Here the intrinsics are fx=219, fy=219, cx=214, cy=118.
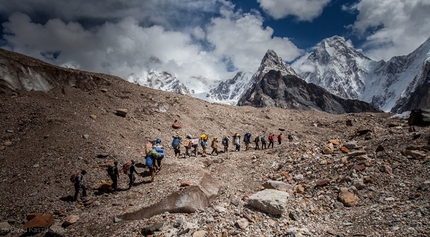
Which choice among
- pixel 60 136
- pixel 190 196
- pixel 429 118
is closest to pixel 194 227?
pixel 190 196

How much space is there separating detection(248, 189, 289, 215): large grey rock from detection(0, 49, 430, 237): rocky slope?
160 millimetres

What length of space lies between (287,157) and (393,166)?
6.02 meters

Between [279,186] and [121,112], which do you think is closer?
→ [279,186]

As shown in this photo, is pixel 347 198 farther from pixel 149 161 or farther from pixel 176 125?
pixel 176 125

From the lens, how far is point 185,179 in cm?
1142

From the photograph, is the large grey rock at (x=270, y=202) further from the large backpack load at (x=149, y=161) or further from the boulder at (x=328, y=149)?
the boulder at (x=328, y=149)

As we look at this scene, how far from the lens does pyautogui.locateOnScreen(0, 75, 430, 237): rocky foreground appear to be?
801 centimetres

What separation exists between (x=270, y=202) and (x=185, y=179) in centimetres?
469

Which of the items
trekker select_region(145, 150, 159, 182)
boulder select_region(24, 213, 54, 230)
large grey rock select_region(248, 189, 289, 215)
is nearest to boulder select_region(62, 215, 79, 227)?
boulder select_region(24, 213, 54, 230)

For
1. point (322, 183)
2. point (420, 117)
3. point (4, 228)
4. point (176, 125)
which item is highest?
point (420, 117)

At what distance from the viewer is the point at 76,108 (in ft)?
65.8


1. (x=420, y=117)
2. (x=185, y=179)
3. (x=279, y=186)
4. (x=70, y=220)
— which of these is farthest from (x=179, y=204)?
(x=420, y=117)

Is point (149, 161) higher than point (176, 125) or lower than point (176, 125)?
lower

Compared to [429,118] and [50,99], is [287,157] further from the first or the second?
[50,99]
